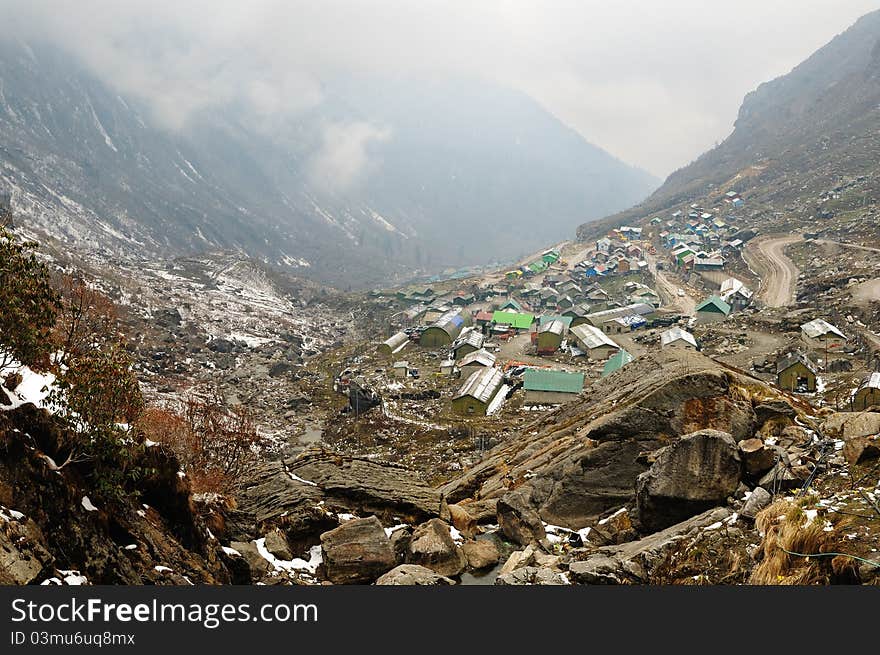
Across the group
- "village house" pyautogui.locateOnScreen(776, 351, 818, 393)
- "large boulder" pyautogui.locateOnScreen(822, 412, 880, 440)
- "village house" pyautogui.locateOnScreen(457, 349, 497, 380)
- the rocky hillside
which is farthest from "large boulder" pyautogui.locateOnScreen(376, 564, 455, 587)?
the rocky hillside

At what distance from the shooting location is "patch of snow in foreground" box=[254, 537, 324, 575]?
1727 centimetres

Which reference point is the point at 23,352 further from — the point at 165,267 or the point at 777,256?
the point at 165,267

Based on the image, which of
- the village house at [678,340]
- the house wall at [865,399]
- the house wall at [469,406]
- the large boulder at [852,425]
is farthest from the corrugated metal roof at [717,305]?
the large boulder at [852,425]

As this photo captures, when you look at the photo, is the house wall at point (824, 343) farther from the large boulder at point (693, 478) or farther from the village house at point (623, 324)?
the large boulder at point (693, 478)

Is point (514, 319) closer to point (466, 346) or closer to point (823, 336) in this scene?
point (466, 346)

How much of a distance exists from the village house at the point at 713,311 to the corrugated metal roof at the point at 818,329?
685 inches

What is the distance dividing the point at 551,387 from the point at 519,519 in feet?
125

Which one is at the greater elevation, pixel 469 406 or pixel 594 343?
pixel 594 343

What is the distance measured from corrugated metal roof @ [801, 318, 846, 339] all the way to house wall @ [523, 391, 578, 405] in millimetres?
26008

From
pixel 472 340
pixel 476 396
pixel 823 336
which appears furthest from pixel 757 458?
pixel 472 340

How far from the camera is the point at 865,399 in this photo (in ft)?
121

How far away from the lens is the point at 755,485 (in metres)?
16.9

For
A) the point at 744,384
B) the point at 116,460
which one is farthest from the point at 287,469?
the point at 744,384

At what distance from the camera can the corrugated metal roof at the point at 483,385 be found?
58.3 metres
